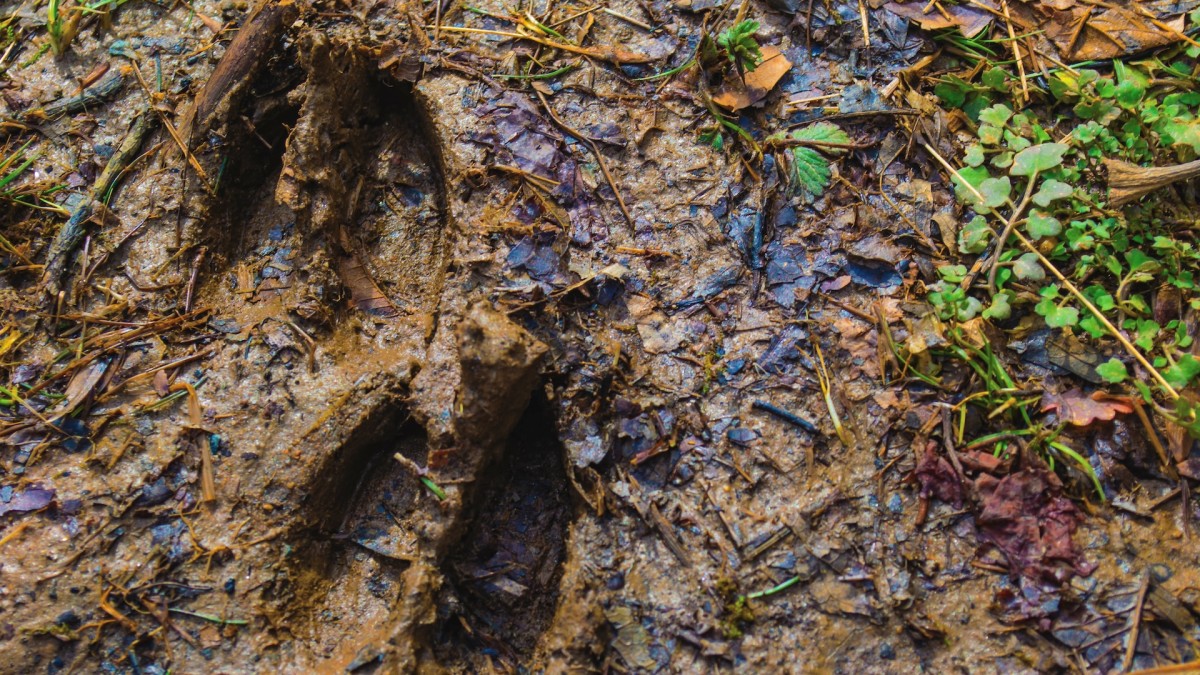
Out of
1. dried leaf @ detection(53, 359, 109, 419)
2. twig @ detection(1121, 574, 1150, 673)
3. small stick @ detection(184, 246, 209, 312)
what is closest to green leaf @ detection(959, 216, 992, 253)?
twig @ detection(1121, 574, 1150, 673)

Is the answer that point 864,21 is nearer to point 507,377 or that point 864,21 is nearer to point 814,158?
point 814,158

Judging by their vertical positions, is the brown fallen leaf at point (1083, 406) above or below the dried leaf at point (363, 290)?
below

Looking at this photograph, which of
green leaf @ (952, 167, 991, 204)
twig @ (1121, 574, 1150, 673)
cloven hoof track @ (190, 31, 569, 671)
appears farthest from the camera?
green leaf @ (952, 167, 991, 204)

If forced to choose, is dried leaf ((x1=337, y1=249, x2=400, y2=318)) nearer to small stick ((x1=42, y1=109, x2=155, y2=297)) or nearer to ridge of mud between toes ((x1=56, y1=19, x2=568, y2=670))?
ridge of mud between toes ((x1=56, y1=19, x2=568, y2=670))

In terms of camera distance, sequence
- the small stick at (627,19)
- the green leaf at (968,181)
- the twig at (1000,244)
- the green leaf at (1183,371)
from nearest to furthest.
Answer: the green leaf at (1183,371)
the twig at (1000,244)
the green leaf at (968,181)
the small stick at (627,19)

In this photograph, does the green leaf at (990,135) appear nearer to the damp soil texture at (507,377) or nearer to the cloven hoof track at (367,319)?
the damp soil texture at (507,377)

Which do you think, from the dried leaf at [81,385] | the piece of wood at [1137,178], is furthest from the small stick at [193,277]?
the piece of wood at [1137,178]
